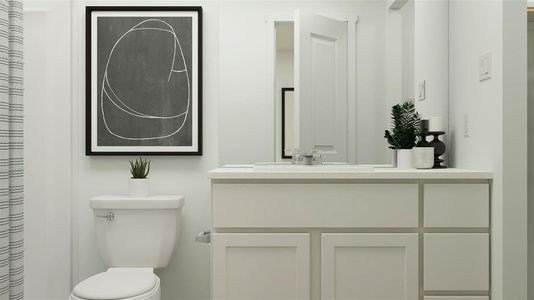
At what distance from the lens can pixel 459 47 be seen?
2170 millimetres

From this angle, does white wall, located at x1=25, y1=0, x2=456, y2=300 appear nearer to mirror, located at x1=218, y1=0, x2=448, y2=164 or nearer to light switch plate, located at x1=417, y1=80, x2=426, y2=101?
mirror, located at x1=218, y1=0, x2=448, y2=164

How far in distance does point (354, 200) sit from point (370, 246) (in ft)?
0.65

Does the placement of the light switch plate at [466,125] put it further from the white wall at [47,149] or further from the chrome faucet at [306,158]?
the white wall at [47,149]

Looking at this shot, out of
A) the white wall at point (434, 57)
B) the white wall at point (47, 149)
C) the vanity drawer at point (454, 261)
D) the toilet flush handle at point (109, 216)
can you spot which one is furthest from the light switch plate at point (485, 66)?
the white wall at point (47, 149)

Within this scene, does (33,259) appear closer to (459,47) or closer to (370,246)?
(370,246)

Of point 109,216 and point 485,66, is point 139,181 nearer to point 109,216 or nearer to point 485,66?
point 109,216

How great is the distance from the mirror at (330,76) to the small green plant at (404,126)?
5cm

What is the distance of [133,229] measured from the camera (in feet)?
7.61

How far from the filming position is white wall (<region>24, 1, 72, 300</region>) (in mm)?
2314

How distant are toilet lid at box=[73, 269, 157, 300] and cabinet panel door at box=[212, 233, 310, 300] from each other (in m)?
0.31

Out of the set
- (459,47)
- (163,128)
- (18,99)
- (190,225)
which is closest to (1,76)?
(18,99)

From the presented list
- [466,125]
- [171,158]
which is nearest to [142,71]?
[171,158]

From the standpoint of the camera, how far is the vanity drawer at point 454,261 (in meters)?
1.86

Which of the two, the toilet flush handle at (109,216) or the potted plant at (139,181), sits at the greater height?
the potted plant at (139,181)
